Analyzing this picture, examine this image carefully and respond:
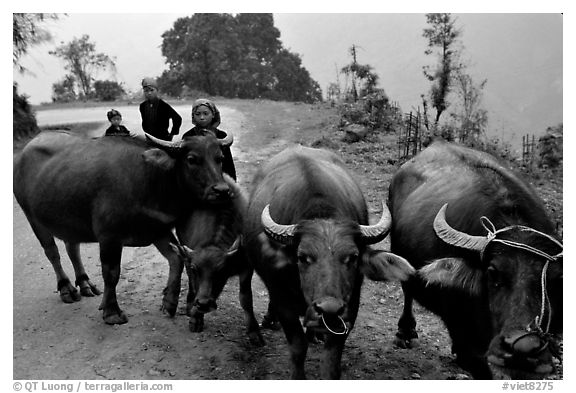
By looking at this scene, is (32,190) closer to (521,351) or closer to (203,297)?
(203,297)

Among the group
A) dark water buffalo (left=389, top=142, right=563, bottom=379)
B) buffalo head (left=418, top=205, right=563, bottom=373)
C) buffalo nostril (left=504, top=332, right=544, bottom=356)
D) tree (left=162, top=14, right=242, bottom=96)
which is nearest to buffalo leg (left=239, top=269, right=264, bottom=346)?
dark water buffalo (left=389, top=142, right=563, bottom=379)

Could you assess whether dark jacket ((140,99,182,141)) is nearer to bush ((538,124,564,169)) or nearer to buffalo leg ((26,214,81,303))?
buffalo leg ((26,214,81,303))

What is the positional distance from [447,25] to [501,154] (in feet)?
11.8

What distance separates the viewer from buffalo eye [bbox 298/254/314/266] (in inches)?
144

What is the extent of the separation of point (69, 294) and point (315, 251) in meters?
3.86

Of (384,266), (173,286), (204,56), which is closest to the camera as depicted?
(384,266)

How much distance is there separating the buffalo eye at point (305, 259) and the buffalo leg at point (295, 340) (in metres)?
0.84

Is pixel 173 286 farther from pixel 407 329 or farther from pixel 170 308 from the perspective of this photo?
pixel 407 329

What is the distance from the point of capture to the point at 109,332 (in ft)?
17.9

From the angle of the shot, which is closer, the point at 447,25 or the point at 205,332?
the point at 205,332

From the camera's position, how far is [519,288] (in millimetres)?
3314

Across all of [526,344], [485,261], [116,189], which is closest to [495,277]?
[485,261]

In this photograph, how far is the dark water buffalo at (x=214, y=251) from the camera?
191 inches
